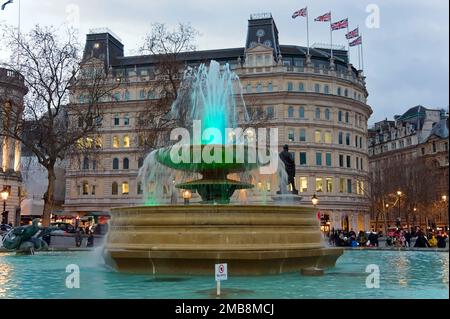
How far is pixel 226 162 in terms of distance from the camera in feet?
49.3

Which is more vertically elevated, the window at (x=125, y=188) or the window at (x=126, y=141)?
the window at (x=126, y=141)

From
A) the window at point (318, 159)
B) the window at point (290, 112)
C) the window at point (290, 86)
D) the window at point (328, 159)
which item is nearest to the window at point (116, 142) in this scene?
the window at point (290, 112)

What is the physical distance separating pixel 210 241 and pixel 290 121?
5251 centimetres

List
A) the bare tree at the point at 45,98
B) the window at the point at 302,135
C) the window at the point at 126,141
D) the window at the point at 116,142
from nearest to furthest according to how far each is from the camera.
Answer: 1. the bare tree at the point at 45,98
2. the window at the point at 302,135
3. the window at the point at 126,141
4. the window at the point at 116,142

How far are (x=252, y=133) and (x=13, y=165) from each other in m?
28.2

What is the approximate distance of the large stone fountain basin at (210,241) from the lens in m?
10.9

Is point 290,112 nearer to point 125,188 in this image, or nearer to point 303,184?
point 303,184

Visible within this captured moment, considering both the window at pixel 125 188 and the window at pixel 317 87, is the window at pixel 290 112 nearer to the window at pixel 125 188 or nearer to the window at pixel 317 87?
the window at pixel 317 87

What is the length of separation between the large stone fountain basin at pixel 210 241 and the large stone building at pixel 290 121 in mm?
48934

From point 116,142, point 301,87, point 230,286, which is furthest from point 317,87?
point 230,286

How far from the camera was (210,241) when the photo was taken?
1132cm

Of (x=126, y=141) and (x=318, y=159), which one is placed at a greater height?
(x=126, y=141)

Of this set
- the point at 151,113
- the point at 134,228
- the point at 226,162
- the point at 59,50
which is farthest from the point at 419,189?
the point at 134,228

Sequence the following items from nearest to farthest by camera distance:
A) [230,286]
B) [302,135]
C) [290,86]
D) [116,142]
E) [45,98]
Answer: [230,286] < [45,98] < [290,86] < [302,135] < [116,142]
